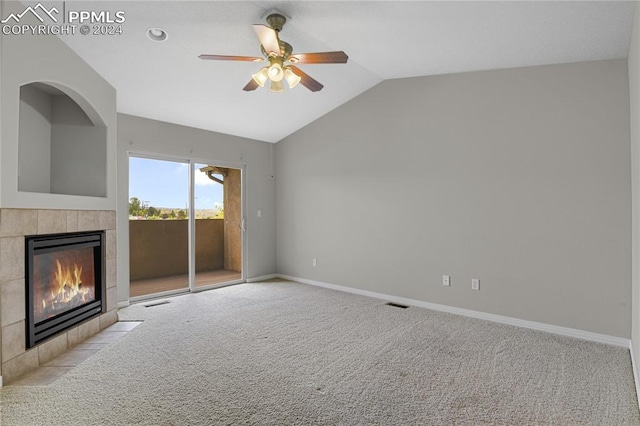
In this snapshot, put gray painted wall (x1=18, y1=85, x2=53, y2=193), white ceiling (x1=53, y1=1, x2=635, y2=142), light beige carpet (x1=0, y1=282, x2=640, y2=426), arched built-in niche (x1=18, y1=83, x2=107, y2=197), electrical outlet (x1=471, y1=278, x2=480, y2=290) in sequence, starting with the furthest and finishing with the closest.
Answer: electrical outlet (x1=471, y1=278, x2=480, y2=290) → arched built-in niche (x1=18, y1=83, x2=107, y2=197) → gray painted wall (x1=18, y1=85, x2=53, y2=193) → white ceiling (x1=53, y1=1, x2=635, y2=142) → light beige carpet (x1=0, y1=282, x2=640, y2=426)

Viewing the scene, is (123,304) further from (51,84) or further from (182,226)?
(51,84)

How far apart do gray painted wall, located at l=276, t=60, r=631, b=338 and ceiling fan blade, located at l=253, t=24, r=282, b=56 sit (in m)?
2.29

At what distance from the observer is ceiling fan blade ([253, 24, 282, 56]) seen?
98.8 inches

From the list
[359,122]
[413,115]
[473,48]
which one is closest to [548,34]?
[473,48]

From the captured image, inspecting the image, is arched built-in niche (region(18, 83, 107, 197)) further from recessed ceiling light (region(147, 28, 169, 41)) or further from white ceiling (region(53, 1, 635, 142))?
recessed ceiling light (region(147, 28, 169, 41))

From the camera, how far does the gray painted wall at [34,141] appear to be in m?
3.39

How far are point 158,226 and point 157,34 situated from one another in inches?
129

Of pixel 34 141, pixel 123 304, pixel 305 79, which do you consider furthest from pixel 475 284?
pixel 34 141

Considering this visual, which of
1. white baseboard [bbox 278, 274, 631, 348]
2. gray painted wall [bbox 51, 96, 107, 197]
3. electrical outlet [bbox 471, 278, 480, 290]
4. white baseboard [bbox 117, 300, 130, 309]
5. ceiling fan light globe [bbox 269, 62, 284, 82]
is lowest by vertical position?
white baseboard [bbox 278, 274, 631, 348]

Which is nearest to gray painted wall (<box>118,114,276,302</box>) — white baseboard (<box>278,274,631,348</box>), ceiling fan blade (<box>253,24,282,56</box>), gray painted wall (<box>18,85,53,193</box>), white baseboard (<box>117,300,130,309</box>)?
white baseboard (<box>117,300,130,309</box>)

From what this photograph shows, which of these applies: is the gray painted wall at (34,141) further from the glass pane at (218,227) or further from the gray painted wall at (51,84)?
the glass pane at (218,227)

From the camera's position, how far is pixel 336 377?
8.36ft

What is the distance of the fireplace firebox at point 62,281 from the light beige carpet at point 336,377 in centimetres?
47

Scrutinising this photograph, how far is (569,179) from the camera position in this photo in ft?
11.0
